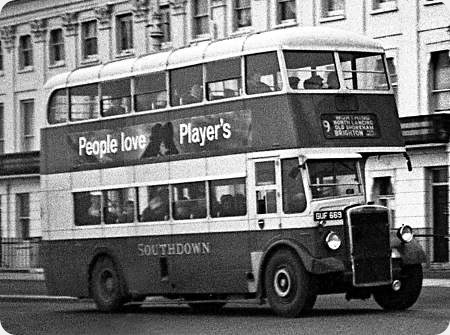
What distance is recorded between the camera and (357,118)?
75.9 ft

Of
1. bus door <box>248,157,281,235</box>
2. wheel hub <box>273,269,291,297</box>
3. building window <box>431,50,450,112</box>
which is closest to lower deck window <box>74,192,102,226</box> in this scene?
bus door <box>248,157,281,235</box>

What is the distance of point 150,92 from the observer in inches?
998

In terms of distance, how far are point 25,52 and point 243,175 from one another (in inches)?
1540

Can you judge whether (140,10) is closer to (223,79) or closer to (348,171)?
(223,79)

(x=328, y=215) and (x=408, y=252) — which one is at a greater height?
(x=328, y=215)

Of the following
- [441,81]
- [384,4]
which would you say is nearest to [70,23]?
[384,4]

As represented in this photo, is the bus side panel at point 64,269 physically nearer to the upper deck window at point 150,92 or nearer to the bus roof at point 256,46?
the upper deck window at point 150,92

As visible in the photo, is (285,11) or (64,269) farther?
(285,11)

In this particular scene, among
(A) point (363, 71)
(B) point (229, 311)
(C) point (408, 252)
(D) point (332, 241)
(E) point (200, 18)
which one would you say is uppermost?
(E) point (200, 18)

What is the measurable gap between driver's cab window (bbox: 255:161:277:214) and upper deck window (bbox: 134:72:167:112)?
8.95 feet

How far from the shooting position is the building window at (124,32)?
181 feet

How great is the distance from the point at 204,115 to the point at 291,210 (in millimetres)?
2553

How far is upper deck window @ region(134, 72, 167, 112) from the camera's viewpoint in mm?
25047

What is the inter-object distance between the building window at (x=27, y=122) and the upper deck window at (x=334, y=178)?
38.8 m
